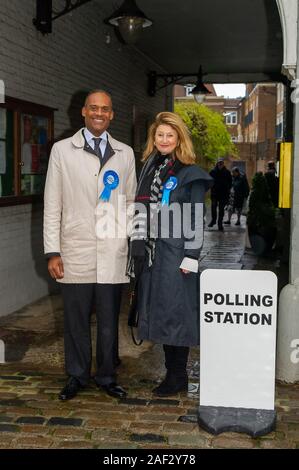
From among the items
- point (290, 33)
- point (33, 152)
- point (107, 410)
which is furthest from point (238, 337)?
point (33, 152)

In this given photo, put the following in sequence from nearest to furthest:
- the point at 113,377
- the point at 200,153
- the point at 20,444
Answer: the point at 20,444 → the point at 113,377 → the point at 200,153

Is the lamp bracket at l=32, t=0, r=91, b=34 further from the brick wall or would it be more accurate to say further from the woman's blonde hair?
the woman's blonde hair

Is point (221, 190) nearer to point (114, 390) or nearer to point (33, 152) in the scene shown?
point (33, 152)

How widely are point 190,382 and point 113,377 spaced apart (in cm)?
65

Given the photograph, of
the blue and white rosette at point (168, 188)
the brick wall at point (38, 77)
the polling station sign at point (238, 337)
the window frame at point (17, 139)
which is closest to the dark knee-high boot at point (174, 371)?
the polling station sign at point (238, 337)

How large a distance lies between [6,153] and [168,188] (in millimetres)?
3114

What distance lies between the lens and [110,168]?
4.22 meters

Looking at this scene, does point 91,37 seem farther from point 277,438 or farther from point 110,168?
point 277,438

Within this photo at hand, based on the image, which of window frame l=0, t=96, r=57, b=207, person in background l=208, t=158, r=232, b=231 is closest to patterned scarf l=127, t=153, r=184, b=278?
window frame l=0, t=96, r=57, b=207

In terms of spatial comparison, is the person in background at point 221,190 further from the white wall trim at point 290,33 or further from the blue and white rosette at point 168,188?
the blue and white rosette at point 168,188

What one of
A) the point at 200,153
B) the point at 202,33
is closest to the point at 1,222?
the point at 202,33

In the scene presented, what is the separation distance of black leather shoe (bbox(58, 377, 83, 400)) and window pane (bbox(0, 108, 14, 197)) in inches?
114

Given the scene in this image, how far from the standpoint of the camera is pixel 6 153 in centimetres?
658

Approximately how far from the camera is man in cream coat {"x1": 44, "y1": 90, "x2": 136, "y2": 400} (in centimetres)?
415
